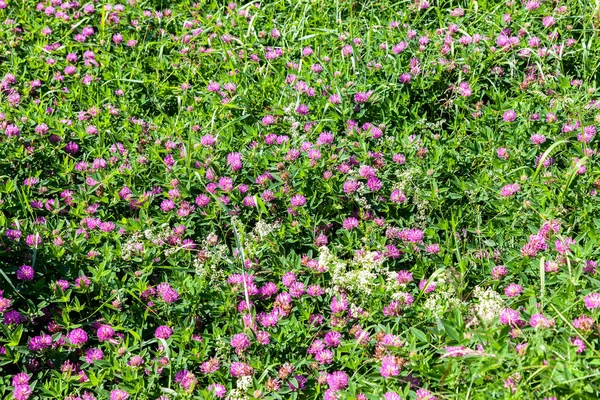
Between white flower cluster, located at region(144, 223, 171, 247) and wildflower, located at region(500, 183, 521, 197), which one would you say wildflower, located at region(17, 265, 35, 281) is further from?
wildflower, located at region(500, 183, 521, 197)

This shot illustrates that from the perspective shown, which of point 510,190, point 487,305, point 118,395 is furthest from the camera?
point 510,190

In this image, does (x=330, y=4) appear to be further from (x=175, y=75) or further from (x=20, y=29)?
(x=20, y=29)

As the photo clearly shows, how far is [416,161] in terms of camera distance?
3730 mm

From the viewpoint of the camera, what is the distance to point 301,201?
3.46 m

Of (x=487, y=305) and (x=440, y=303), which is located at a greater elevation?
(x=487, y=305)

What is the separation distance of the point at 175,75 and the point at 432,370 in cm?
262

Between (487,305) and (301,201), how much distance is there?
3.41 ft

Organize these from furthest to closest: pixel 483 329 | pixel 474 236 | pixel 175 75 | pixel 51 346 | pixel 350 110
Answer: pixel 175 75, pixel 350 110, pixel 474 236, pixel 51 346, pixel 483 329

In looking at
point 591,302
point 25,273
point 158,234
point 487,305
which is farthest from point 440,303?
point 25,273

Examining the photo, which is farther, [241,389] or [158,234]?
[158,234]

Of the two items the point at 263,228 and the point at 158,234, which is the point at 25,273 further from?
the point at 263,228

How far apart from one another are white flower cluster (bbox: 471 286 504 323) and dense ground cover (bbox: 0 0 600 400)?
0.11 ft

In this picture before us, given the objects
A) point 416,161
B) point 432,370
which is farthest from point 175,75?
point 432,370

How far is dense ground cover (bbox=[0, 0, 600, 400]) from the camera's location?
281 centimetres
